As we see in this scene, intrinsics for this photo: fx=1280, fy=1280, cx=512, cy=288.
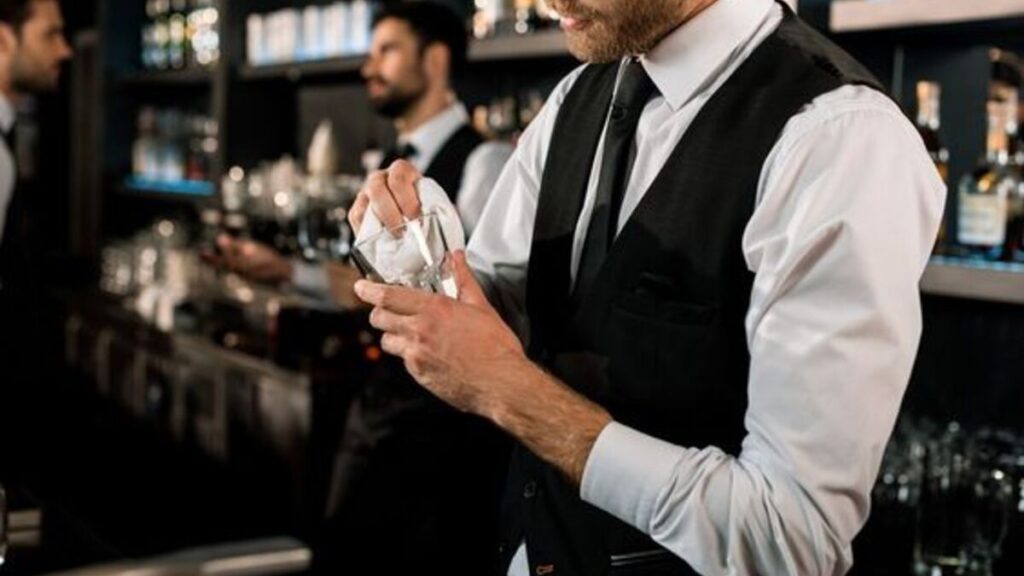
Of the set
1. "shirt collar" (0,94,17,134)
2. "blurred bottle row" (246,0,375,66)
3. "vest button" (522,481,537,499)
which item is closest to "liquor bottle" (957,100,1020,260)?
"vest button" (522,481,537,499)

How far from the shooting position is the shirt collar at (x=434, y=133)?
3.33m

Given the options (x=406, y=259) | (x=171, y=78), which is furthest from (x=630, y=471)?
(x=171, y=78)

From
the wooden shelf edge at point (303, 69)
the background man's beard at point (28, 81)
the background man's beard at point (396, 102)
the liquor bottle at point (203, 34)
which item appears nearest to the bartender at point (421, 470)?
the background man's beard at point (396, 102)

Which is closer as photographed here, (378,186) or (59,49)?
(378,186)

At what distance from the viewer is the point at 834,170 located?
4.01 feet

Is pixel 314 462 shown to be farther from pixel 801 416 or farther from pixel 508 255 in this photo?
pixel 801 416

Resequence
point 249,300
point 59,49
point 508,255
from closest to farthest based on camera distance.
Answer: point 508,255, point 249,300, point 59,49

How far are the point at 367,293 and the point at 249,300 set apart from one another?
2.95 metres

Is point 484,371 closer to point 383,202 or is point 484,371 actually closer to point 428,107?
point 383,202

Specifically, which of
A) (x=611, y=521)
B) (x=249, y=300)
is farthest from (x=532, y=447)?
(x=249, y=300)

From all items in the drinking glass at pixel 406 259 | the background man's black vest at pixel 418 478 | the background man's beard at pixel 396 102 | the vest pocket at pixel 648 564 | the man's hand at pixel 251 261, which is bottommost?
the background man's black vest at pixel 418 478

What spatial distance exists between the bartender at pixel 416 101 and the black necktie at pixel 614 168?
1602 mm

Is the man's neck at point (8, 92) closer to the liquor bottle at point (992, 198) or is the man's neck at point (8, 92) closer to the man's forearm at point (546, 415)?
the liquor bottle at point (992, 198)

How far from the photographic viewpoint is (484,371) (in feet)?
4.20
